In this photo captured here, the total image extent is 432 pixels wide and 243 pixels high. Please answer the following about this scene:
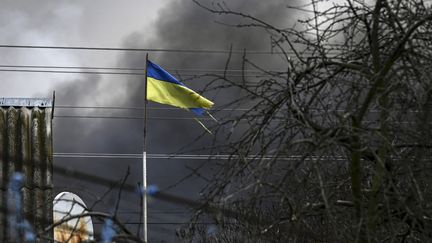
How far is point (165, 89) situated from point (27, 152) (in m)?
4.36

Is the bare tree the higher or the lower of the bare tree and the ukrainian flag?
the lower

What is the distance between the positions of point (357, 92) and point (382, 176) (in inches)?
27.5

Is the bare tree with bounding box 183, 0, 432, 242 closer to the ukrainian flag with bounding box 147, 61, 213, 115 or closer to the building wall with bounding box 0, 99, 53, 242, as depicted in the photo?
the building wall with bounding box 0, 99, 53, 242

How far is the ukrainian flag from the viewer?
48.4 feet

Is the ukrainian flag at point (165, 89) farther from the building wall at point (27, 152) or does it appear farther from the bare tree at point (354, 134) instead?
the bare tree at point (354, 134)

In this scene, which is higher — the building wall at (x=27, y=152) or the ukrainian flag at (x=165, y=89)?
the ukrainian flag at (x=165, y=89)

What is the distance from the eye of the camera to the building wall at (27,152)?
10914 mm

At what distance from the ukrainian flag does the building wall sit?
135 inches

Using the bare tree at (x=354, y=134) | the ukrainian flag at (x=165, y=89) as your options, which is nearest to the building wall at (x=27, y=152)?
the ukrainian flag at (x=165, y=89)

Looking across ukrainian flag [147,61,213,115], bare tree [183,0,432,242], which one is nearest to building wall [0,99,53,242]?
ukrainian flag [147,61,213,115]

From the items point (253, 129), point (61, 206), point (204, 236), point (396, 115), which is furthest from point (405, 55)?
point (204, 236)

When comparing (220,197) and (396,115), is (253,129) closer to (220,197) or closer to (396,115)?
(220,197)

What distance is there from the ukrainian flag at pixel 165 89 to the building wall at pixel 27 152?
3421 mm

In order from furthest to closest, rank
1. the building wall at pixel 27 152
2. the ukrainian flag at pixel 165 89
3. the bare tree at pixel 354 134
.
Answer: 1. the ukrainian flag at pixel 165 89
2. the building wall at pixel 27 152
3. the bare tree at pixel 354 134
